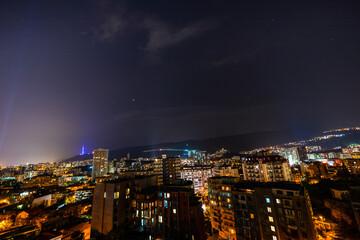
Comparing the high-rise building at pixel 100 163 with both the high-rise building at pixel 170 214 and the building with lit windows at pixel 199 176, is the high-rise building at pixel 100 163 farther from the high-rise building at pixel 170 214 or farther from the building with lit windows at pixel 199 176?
the high-rise building at pixel 170 214

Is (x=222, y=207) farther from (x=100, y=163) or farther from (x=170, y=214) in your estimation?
(x=100, y=163)

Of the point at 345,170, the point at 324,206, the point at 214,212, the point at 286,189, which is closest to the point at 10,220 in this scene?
the point at 214,212

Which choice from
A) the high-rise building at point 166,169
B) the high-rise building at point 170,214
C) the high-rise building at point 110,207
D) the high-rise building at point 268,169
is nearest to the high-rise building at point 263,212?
the high-rise building at point 170,214

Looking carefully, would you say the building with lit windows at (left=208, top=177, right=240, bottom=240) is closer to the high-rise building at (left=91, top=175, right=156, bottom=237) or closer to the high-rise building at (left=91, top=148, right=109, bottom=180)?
the high-rise building at (left=91, top=175, right=156, bottom=237)

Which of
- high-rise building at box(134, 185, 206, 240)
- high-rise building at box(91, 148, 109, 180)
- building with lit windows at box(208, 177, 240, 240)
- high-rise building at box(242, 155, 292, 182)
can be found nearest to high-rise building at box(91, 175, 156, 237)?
high-rise building at box(134, 185, 206, 240)

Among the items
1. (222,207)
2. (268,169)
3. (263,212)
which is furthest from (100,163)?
(263,212)
